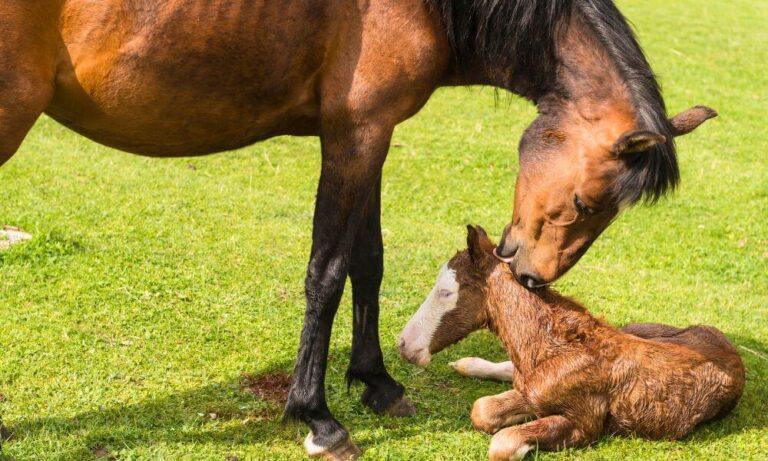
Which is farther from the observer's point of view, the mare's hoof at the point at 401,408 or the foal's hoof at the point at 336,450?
the mare's hoof at the point at 401,408

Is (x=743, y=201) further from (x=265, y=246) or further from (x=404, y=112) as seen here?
(x=404, y=112)

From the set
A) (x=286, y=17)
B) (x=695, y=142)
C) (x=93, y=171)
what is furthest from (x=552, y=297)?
(x=695, y=142)

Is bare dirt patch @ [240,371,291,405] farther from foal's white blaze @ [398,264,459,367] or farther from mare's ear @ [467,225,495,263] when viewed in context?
mare's ear @ [467,225,495,263]

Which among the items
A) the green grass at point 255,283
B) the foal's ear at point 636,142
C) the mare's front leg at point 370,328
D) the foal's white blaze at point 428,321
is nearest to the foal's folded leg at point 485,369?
the green grass at point 255,283

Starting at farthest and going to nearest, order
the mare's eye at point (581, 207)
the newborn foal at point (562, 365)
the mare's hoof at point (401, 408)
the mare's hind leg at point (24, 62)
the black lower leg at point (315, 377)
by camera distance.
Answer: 1. the mare's hoof at point (401, 408)
2. the newborn foal at point (562, 365)
3. the black lower leg at point (315, 377)
4. the mare's eye at point (581, 207)
5. the mare's hind leg at point (24, 62)

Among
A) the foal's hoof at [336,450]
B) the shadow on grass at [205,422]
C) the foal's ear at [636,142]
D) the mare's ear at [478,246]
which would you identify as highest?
the foal's ear at [636,142]

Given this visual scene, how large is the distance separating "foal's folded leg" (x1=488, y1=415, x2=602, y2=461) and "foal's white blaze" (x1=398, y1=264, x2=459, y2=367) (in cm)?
57

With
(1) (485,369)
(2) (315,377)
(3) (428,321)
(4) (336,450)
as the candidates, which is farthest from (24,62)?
(1) (485,369)

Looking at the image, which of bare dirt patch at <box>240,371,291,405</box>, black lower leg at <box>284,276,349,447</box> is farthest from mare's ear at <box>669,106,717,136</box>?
bare dirt patch at <box>240,371,291,405</box>

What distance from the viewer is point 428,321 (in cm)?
462

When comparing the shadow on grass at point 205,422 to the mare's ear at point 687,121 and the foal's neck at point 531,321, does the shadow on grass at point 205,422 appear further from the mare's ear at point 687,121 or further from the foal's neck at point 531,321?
the mare's ear at point 687,121

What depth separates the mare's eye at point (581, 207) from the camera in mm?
4016

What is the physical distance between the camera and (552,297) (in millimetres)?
4598

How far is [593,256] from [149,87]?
4.64 metres
